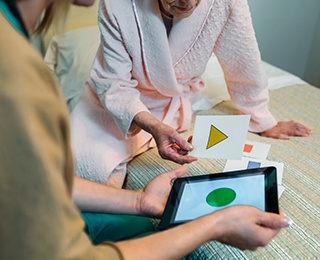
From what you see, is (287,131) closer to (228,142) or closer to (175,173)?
(228,142)

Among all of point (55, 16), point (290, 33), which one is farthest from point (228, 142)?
point (290, 33)

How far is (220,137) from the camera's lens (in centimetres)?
99

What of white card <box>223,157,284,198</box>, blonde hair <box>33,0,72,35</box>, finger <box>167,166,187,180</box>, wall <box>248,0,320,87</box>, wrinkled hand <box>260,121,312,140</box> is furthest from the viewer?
wall <box>248,0,320,87</box>

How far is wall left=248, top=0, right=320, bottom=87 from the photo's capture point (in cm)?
210

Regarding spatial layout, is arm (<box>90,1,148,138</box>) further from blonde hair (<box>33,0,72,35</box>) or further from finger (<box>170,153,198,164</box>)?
blonde hair (<box>33,0,72,35</box>)

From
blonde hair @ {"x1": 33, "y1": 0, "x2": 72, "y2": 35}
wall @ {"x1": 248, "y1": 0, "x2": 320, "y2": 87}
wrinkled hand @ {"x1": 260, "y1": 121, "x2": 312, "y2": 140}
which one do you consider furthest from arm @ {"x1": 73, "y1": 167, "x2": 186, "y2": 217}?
wall @ {"x1": 248, "y1": 0, "x2": 320, "y2": 87}

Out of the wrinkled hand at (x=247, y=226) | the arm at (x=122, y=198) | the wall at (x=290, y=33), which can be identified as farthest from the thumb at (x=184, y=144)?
the wall at (x=290, y=33)

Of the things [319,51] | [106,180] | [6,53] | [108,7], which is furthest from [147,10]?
[319,51]

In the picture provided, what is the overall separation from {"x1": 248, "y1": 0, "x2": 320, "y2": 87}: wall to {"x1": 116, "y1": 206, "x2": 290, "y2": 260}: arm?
1635 mm

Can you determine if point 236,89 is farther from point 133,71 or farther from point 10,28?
point 10,28

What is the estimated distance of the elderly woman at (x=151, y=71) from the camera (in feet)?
3.46

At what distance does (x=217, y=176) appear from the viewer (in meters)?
0.85

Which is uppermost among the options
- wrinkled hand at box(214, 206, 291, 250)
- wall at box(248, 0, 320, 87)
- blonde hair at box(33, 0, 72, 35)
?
blonde hair at box(33, 0, 72, 35)

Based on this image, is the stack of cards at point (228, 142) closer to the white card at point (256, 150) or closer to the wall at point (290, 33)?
the white card at point (256, 150)
